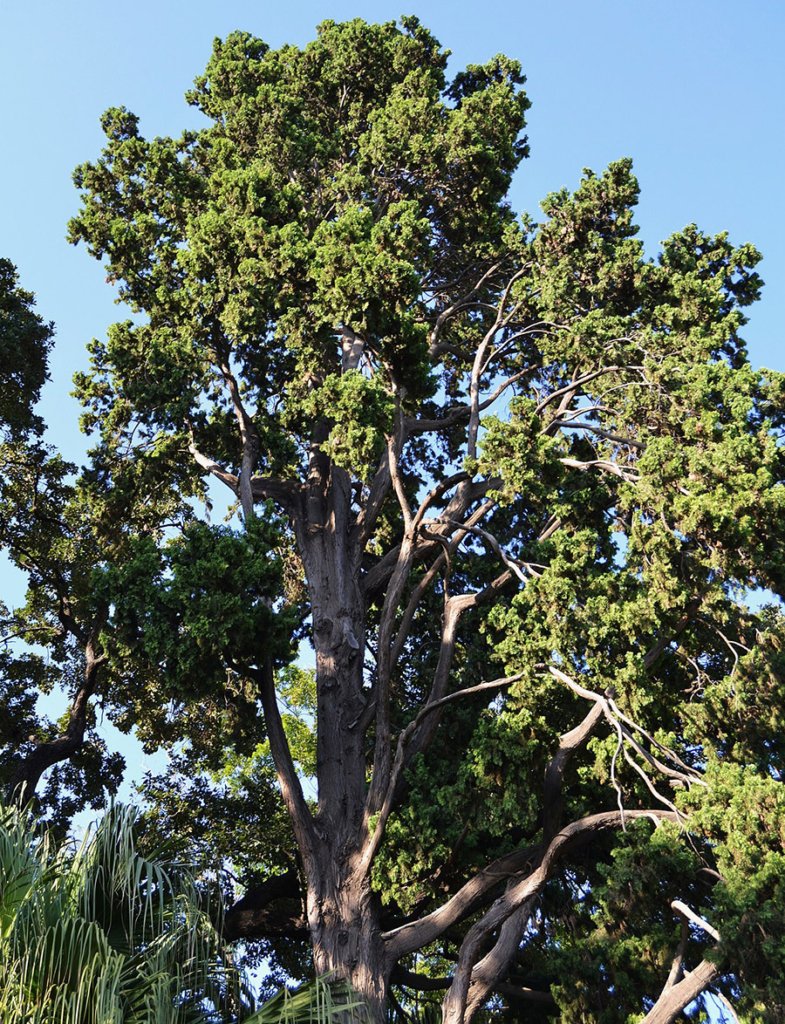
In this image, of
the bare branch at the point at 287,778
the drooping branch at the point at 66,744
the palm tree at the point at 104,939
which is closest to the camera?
the palm tree at the point at 104,939

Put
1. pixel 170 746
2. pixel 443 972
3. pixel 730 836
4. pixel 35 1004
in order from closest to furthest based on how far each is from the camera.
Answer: pixel 35 1004 < pixel 730 836 < pixel 170 746 < pixel 443 972

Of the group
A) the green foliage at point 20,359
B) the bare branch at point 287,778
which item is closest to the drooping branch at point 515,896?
the bare branch at point 287,778

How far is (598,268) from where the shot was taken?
1442cm

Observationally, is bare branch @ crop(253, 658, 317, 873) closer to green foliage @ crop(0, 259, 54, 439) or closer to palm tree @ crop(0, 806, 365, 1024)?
palm tree @ crop(0, 806, 365, 1024)

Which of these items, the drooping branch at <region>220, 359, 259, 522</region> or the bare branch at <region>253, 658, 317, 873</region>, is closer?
the bare branch at <region>253, 658, 317, 873</region>

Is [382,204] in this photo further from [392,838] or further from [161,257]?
[392,838]

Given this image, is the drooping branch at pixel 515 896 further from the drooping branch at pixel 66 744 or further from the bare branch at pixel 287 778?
the drooping branch at pixel 66 744

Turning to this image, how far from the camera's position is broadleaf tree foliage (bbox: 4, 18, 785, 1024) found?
11312mm

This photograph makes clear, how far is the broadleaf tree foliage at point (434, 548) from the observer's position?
445 inches

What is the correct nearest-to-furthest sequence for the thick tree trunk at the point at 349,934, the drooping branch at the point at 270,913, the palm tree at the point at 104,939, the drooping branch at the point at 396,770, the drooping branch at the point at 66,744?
the palm tree at the point at 104,939
the thick tree trunk at the point at 349,934
the drooping branch at the point at 396,770
the drooping branch at the point at 270,913
the drooping branch at the point at 66,744

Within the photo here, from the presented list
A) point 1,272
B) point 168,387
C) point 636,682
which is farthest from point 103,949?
point 1,272

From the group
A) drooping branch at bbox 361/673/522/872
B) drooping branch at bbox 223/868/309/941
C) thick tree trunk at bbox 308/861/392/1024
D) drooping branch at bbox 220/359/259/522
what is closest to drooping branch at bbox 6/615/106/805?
drooping branch at bbox 220/359/259/522

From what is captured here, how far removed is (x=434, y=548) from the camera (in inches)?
583

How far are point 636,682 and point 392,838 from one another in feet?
11.1
